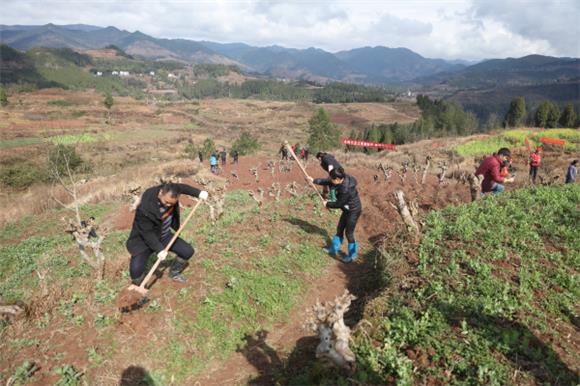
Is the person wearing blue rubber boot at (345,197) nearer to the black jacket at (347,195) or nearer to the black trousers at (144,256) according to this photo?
the black jacket at (347,195)

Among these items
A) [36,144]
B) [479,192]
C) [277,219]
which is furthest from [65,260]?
[36,144]

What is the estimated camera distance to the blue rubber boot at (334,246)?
904cm

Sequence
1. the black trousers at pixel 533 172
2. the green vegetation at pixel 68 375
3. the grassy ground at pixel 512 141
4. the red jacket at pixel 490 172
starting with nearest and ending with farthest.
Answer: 1. the green vegetation at pixel 68 375
2. the red jacket at pixel 490 172
3. the black trousers at pixel 533 172
4. the grassy ground at pixel 512 141

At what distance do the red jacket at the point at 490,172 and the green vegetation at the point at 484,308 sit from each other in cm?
202

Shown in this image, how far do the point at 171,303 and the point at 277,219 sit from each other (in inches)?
194

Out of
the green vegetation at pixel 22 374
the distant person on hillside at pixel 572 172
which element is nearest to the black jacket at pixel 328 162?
the green vegetation at pixel 22 374

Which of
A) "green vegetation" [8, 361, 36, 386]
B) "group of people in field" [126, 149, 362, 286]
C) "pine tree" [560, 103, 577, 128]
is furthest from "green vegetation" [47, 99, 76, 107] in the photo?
"pine tree" [560, 103, 577, 128]

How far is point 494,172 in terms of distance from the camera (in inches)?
409

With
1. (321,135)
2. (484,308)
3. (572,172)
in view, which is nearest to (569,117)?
(321,135)

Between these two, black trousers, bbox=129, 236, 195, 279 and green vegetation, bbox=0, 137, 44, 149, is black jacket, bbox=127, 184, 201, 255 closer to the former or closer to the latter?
black trousers, bbox=129, 236, 195, 279

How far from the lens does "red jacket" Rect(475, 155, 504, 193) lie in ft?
33.6

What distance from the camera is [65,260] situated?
1016cm

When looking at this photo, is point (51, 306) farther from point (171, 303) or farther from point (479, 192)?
point (479, 192)

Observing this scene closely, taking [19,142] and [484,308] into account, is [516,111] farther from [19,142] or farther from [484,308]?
[19,142]
